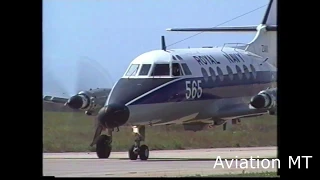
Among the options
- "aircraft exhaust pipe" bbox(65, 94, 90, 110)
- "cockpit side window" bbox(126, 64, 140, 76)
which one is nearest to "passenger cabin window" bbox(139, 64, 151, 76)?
"cockpit side window" bbox(126, 64, 140, 76)

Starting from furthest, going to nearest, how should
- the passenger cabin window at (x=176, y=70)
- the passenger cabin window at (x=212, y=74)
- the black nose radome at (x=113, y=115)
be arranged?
the passenger cabin window at (x=212, y=74) → the passenger cabin window at (x=176, y=70) → the black nose radome at (x=113, y=115)

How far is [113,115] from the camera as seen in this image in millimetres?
20781

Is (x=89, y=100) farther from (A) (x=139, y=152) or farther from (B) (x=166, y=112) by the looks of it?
(A) (x=139, y=152)

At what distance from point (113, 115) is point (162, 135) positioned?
5.97 m

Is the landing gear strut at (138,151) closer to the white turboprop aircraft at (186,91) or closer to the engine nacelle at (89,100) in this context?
the white turboprop aircraft at (186,91)

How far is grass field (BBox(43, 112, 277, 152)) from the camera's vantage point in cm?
2502

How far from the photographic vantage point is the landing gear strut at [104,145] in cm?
2216

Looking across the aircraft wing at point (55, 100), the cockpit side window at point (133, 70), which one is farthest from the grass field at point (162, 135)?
the cockpit side window at point (133, 70)

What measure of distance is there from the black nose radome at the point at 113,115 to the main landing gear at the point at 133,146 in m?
0.67

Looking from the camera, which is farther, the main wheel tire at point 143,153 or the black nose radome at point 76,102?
the black nose radome at point 76,102

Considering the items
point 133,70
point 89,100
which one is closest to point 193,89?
point 133,70
